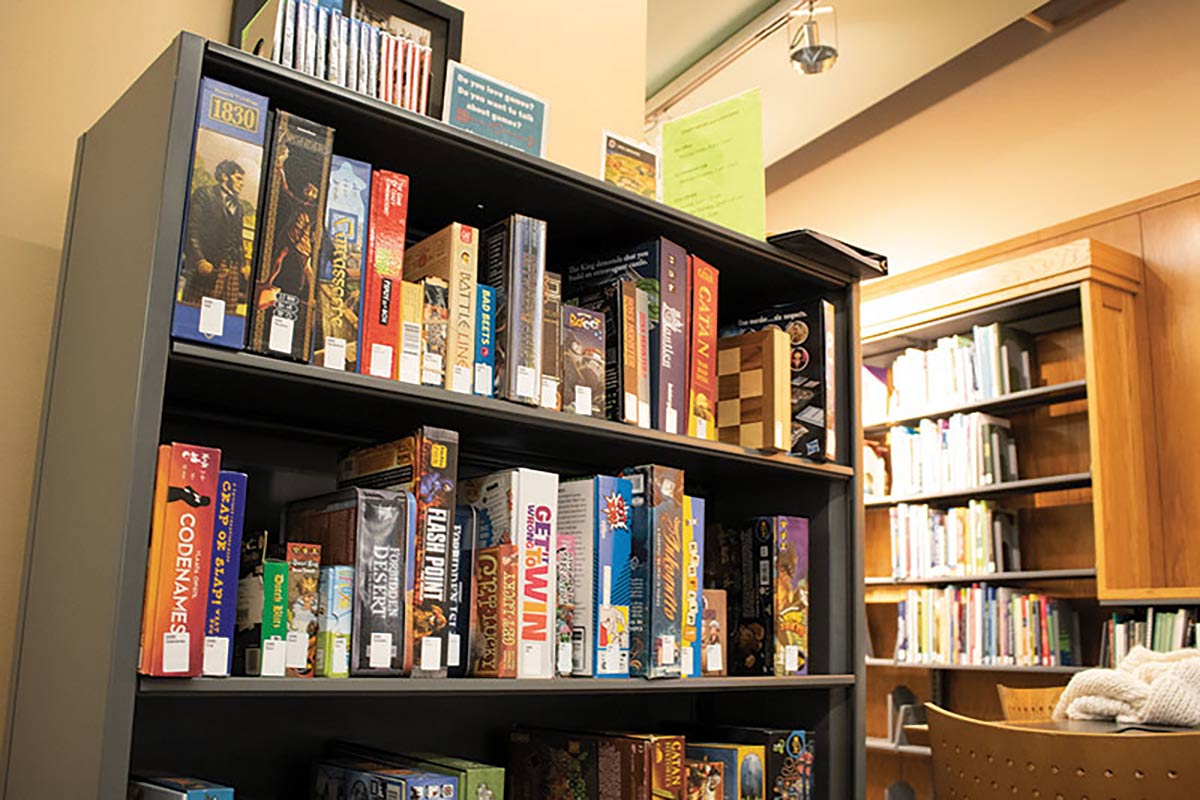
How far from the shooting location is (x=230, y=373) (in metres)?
1.37

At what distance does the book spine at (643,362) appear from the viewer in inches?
71.8

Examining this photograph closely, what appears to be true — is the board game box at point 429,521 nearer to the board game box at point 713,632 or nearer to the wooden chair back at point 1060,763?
the board game box at point 713,632

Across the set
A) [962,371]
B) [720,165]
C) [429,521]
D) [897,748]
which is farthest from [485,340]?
[897,748]

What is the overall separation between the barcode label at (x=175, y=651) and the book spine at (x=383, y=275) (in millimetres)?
421

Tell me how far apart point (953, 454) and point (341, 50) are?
3.26 metres

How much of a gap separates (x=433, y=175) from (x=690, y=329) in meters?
0.53

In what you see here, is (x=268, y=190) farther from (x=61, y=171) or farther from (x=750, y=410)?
(x=750, y=410)

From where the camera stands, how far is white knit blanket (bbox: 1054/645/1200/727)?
6.61 ft

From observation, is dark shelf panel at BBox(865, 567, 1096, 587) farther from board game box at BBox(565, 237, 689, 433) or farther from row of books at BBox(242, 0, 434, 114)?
row of books at BBox(242, 0, 434, 114)

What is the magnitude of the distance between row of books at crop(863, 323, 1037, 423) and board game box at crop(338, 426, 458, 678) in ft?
10.4

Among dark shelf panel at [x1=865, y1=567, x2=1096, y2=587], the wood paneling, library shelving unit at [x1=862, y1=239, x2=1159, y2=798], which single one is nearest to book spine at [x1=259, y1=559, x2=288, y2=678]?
library shelving unit at [x1=862, y1=239, x2=1159, y2=798]

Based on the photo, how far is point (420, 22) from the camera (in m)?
1.98

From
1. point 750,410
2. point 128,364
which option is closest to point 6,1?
point 128,364

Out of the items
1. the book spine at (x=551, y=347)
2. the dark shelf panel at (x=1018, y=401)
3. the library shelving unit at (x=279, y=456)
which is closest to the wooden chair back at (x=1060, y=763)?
the library shelving unit at (x=279, y=456)
